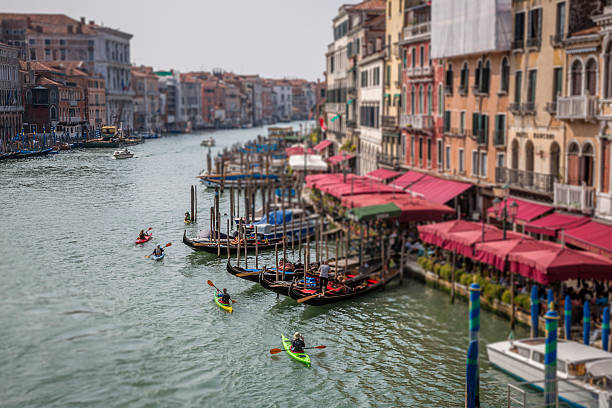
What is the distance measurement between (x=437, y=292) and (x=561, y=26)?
24.0 feet

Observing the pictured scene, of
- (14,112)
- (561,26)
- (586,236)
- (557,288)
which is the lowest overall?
(557,288)

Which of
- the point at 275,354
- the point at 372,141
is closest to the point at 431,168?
the point at 372,141

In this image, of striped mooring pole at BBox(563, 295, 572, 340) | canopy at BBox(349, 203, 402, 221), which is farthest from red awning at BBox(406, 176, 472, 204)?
striped mooring pole at BBox(563, 295, 572, 340)

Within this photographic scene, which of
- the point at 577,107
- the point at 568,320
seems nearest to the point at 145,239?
the point at 577,107

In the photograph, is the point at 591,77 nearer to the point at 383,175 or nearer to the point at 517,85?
the point at 517,85

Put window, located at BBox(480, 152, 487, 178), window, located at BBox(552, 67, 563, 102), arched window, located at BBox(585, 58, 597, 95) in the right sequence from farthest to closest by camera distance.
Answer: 1. window, located at BBox(480, 152, 487, 178)
2. window, located at BBox(552, 67, 563, 102)
3. arched window, located at BBox(585, 58, 597, 95)

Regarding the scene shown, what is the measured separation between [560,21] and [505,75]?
3.11 metres

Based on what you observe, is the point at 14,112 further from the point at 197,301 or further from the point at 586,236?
the point at 586,236

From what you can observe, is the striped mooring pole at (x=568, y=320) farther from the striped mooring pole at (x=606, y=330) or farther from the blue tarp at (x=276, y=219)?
the blue tarp at (x=276, y=219)

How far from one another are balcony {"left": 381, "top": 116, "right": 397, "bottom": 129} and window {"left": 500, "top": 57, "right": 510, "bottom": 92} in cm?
935

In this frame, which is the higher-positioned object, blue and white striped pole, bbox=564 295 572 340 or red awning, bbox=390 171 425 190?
red awning, bbox=390 171 425 190

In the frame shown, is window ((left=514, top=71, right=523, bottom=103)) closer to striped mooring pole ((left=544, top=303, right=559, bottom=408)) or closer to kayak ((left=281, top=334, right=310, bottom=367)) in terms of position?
kayak ((left=281, top=334, right=310, bottom=367))

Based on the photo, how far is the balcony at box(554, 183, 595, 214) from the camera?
1767 centimetres

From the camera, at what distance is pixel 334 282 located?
64.0 ft
